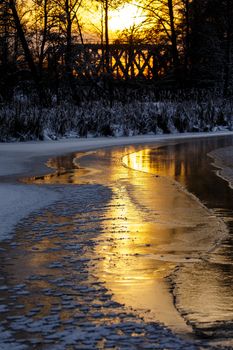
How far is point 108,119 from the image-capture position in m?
21.3

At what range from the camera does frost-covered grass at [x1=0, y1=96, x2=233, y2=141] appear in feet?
61.0

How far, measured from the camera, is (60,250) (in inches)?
178

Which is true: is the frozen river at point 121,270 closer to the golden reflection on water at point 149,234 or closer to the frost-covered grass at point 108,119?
the golden reflection on water at point 149,234

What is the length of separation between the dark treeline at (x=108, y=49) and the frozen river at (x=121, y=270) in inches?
803

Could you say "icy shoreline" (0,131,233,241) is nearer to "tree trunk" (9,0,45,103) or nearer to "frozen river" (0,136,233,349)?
"frozen river" (0,136,233,349)

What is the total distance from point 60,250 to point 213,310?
5.33 ft

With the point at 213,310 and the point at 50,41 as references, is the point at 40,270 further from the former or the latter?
the point at 50,41

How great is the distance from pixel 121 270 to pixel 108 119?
17494 millimetres

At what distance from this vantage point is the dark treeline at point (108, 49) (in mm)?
28547

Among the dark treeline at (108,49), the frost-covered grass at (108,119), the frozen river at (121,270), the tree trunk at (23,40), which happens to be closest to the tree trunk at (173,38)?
the dark treeline at (108,49)

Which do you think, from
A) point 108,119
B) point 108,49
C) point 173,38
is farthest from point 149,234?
point 173,38

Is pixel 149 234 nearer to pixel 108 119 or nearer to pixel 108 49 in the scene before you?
pixel 108 119

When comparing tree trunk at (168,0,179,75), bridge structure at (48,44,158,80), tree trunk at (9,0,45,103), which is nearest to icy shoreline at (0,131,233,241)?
tree trunk at (9,0,45,103)

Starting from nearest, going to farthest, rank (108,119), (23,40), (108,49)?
(108,119) → (23,40) → (108,49)
